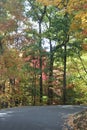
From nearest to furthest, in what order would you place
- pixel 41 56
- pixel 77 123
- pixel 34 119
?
pixel 77 123 < pixel 34 119 < pixel 41 56

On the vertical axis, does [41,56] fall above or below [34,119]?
above

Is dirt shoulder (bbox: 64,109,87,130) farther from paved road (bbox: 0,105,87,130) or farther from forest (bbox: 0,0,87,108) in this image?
forest (bbox: 0,0,87,108)

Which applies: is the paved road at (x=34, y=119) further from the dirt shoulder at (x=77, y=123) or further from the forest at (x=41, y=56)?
the forest at (x=41, y=56)

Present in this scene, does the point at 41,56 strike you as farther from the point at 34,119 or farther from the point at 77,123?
the point at 77,123

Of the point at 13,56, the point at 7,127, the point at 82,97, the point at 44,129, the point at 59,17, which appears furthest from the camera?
the point at 82,97

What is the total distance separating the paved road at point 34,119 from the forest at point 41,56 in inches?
278

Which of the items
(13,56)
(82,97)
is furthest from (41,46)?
(82,97)

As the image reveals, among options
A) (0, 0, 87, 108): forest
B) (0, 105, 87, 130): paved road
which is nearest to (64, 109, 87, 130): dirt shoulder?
(0, 105, 87, 130): paved road

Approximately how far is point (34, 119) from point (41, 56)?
427 inches

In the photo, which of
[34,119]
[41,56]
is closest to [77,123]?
[34,119]

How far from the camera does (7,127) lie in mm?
5824

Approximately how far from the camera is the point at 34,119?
19.7ft

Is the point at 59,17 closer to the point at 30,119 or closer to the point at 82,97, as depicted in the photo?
the point at 82,97

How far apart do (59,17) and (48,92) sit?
14.8 feet
